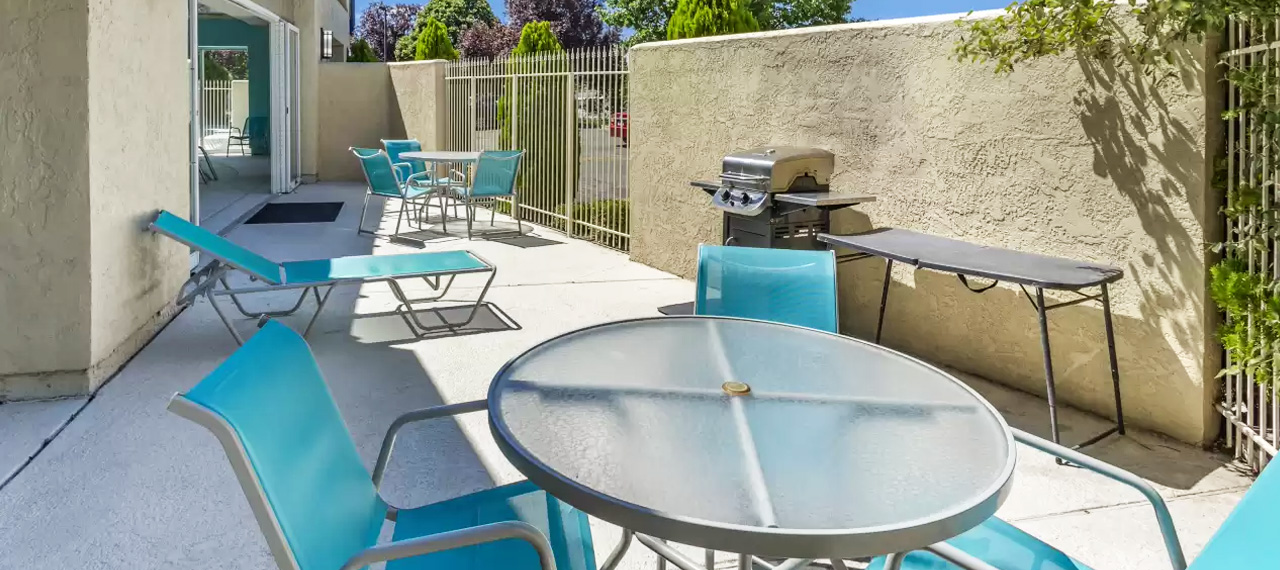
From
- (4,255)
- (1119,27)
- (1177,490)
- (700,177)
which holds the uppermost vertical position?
(1119,27)

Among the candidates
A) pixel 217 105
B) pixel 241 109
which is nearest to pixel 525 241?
pixel 241 109

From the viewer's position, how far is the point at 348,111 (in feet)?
50.8

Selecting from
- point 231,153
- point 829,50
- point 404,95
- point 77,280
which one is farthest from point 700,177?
point 231,153

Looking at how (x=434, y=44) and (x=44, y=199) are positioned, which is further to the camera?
(x=434, y=44)

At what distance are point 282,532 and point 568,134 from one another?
326 inches

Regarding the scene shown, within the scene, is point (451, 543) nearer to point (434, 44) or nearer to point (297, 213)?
point (297, 213)

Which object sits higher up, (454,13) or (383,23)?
(454,13)

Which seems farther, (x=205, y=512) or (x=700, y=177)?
(x=700, y=177)

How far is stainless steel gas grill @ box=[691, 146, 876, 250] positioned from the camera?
505 cm

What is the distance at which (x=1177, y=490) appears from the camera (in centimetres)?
324

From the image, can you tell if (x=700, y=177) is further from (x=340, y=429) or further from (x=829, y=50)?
(x=340, y=429)

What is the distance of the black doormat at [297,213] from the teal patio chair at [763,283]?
8.13 meters

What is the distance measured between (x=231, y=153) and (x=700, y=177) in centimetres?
1599

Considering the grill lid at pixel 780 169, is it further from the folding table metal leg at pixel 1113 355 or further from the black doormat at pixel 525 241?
the black doormat at pixel 525 241
